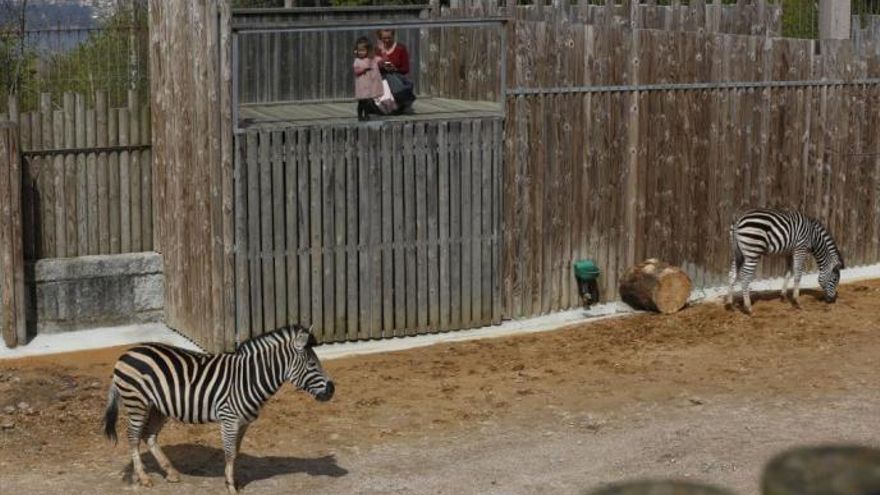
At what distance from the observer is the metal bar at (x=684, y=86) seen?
52.1 feet

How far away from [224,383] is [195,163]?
5.05 m

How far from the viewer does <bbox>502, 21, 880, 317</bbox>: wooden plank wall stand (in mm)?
16016

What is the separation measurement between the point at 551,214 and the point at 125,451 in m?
6.53

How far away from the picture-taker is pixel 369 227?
15.1 meters

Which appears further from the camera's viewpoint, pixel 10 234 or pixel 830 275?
pixel 830 275

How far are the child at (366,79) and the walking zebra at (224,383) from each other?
5.79 m

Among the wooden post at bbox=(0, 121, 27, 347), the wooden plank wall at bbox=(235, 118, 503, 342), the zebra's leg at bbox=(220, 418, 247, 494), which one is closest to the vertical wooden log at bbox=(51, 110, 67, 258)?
the wooden post at bbox=(0, 121, 27, 347)

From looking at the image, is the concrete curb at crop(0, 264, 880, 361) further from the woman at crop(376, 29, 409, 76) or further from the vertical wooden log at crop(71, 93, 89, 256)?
the woman at crop(376, 29, 409, 76)

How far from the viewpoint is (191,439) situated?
11625mm

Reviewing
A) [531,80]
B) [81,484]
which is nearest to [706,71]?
[531,80]

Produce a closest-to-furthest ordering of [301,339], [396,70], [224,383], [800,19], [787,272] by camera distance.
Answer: [301,339] → [224,383] → [396,70] → [787,272] → [800,19]

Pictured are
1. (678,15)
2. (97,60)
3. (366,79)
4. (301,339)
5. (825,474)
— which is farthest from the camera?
(678,15)

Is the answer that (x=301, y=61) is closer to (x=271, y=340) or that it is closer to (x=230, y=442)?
(x=271, y=340)

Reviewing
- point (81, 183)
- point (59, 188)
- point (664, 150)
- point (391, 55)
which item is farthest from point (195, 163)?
point (664, 150)
